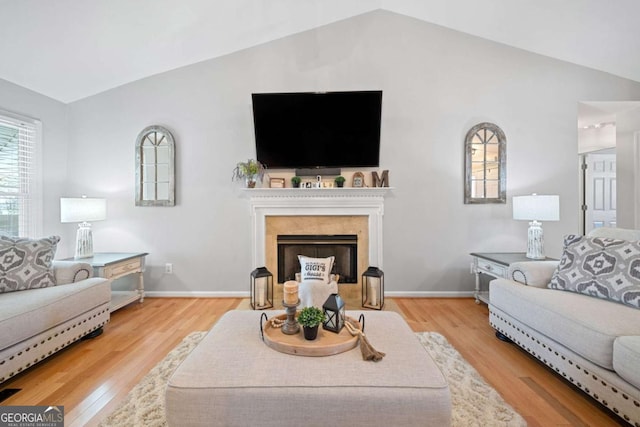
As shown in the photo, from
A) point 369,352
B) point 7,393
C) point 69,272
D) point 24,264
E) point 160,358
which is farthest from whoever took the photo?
point 69,272

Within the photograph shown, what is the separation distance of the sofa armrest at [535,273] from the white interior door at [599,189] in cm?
373

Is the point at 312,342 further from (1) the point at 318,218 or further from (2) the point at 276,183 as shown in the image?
(2) the point at 276,183

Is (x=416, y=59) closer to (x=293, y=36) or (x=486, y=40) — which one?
(x=486, y=40)

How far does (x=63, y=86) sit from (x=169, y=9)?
1.69 m

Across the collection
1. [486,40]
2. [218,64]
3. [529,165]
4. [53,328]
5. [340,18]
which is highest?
[340,18]

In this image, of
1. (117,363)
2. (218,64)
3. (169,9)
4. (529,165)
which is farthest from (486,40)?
(117,363)

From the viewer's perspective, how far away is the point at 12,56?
2625 millimetres

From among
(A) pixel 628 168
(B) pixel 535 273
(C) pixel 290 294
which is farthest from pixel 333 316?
(A) pixel 628 168

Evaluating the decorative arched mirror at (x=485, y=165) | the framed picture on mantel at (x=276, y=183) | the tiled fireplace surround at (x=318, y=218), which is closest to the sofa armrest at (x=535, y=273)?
the decorative arched mirror at (x=485, y=165)

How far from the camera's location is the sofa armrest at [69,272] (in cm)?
239

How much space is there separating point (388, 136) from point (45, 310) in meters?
3.48

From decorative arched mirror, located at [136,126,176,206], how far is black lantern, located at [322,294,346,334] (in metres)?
2.72

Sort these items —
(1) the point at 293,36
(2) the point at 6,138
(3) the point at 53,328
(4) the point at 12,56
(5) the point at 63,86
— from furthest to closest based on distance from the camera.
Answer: (1) the point at 293,36 → (5) the point at 63,86 → (2) the point at 6,138 → (4) the point at 12,56 → (3) the point at 53,328

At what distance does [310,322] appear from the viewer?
145cm
